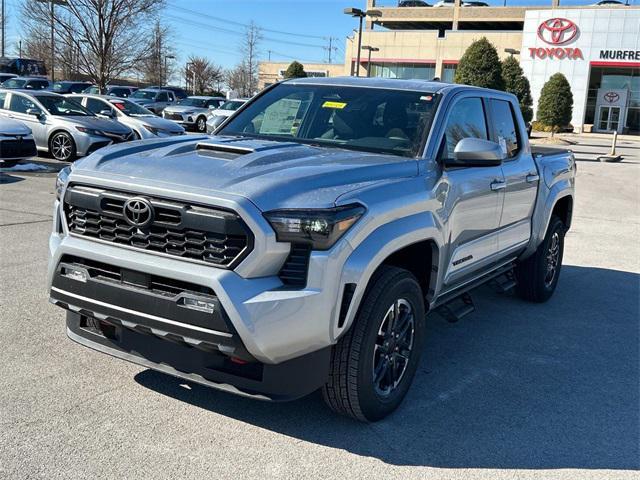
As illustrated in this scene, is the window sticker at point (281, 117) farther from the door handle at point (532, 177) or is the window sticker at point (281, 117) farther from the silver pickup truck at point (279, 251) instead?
the door handle at point (532, 177)

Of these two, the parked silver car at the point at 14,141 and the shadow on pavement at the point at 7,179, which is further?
the parked silver car at the point at 14,141

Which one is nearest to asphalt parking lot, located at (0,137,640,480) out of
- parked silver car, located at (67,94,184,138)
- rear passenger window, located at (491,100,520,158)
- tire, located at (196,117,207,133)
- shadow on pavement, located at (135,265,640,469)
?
shadow on pavement, located at (135,265,640,469)

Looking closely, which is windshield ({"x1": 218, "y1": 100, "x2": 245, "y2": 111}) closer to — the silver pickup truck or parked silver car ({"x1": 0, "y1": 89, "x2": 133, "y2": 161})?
parked silver car ({"x1": 0, "y1": 89, "x2": 133, "y2": 161})

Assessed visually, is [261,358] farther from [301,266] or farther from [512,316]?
[512,316]

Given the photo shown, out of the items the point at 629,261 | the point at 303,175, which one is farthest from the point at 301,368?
the point at 629,261

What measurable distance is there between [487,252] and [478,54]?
3437cm

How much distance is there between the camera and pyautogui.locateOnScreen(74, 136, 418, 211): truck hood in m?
3.20

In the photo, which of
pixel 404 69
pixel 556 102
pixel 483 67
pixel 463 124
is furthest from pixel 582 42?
pixel 463 124

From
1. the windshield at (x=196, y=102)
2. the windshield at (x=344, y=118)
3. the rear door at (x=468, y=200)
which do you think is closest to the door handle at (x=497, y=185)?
the rear door at (x=468, y=200)

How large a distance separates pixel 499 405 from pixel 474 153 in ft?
5.20

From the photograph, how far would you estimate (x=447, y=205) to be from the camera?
4223 millimetres

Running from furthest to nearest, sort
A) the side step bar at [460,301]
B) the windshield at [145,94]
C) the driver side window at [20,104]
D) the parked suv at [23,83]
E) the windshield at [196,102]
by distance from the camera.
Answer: the windshield at [145,94], the windshield at [196,102], the parked suv at [23,83], the driver side window at [20,104], the side step bar at [460,301]

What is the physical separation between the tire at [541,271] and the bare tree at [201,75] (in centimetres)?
6042

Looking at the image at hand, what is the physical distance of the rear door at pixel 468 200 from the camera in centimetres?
433
